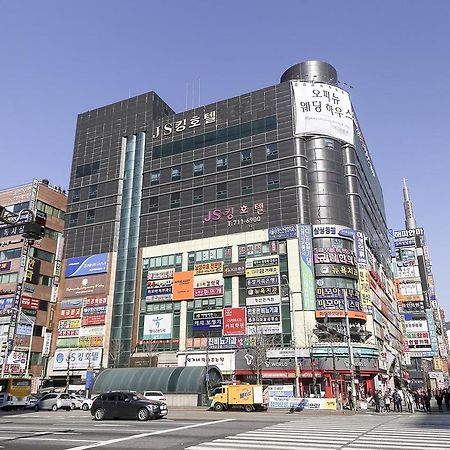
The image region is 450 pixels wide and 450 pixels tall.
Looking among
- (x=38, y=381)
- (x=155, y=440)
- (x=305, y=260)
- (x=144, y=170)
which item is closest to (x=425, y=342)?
(x=305, y=260)

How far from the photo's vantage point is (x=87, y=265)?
244 ft

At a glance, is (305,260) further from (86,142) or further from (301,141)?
(86,142)

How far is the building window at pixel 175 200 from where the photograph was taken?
238 ft

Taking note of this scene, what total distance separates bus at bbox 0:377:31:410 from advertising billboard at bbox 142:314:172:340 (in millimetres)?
25634

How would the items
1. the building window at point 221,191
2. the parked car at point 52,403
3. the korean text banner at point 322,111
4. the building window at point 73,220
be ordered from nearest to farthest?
the parked car at point 52,403
the korean text banner at point 322,111
the building window at point 221,191
the building window at point 73,220

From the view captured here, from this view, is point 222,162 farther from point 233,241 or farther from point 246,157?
point 233,241

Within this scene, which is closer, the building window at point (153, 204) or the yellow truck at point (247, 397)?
the yellow truck at point (247, 397)

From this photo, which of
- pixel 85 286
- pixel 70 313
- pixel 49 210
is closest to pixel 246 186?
pixel 85 286

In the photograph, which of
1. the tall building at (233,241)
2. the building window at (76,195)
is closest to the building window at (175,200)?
the tall building at (233,241)

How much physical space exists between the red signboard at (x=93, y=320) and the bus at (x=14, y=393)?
92.4 feet

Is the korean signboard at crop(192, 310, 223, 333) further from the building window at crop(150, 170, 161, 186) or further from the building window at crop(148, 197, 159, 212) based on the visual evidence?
the building window at crop(150, 170, 161, 186)

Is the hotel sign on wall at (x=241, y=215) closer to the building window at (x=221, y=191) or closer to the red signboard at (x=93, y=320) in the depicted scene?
the building window at (x=221, y=191)

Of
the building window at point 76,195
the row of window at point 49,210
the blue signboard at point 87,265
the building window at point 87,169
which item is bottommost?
the blue signboard at point 87,265

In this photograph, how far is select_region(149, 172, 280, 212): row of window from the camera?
217ft
